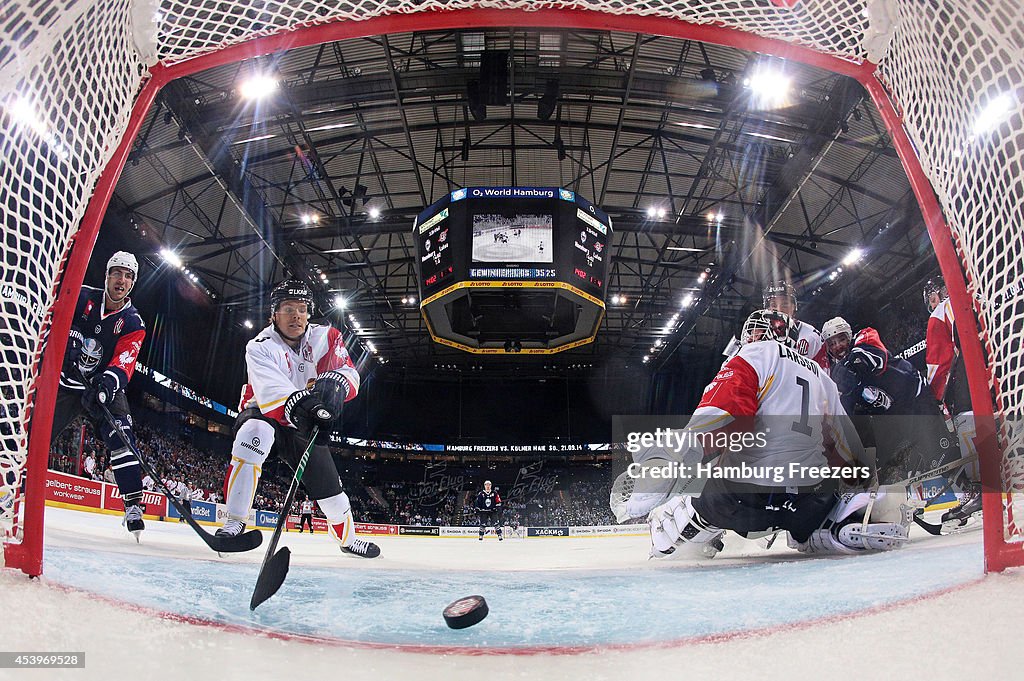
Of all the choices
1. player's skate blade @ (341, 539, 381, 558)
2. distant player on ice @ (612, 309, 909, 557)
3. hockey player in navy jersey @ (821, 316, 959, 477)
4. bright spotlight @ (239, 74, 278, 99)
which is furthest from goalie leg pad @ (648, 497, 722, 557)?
bright spotlight @ (239, 74, 278, 99)

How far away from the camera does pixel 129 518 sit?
210 cm

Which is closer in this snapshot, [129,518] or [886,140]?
[129,518]

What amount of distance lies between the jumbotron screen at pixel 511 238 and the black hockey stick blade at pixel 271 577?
289 cm

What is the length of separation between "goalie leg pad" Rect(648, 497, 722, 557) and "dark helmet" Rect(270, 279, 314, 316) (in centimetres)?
154

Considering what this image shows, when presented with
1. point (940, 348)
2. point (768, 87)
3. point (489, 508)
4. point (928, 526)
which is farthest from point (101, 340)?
point (489, 508)

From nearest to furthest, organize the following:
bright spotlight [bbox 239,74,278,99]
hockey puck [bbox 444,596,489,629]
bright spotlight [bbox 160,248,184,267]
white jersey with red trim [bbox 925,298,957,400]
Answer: hockey puck [bbox 444,596,489,629], white jersey with red trim [bbox 925,298,957,400], bright spotlight [bbox 239,74,278,99], bright spotlight [bbox 160,248,184,267]

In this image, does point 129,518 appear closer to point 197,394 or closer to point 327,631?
point 327,631

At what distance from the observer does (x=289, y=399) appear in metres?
1.83

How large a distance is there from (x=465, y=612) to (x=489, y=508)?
312 inches

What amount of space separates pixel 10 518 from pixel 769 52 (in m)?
2.09

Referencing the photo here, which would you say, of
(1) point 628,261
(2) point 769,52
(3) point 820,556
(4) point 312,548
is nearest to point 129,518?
(4) point 312,548

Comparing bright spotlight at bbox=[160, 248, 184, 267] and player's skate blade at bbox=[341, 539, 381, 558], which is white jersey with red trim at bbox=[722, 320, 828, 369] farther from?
bright spotlight at bbox=[160, 248, 184, 267]

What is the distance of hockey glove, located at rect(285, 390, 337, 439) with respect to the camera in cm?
182

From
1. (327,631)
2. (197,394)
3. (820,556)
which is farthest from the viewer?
(197,394)
